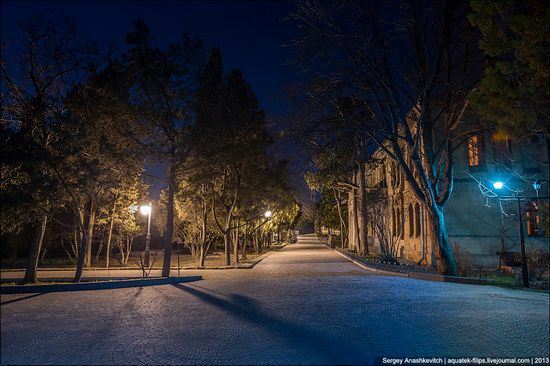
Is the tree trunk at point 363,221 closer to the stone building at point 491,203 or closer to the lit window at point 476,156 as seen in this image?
the stone building at point 491,203

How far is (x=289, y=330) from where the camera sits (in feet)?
23.5

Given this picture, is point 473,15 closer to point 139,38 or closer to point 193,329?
point 193,329

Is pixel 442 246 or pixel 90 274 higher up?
pixel 442 246

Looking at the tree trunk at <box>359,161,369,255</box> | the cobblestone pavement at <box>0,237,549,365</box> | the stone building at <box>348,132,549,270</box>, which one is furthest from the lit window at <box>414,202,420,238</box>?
the cobblestone pavement at <box>0,237,549,365</box>

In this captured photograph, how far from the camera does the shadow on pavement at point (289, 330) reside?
19.1ft

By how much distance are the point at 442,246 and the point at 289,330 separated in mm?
10672

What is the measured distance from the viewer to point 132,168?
16609mm

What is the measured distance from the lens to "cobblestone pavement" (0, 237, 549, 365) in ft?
19.2

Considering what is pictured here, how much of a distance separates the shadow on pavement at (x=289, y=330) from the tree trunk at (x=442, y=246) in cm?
852

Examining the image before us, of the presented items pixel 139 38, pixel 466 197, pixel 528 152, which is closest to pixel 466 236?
pixel 466 197

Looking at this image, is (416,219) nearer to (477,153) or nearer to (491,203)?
(491,203)

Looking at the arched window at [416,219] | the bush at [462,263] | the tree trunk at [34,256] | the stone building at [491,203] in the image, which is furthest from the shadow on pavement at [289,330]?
the arched window at [416,219]

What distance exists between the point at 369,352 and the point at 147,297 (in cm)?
764

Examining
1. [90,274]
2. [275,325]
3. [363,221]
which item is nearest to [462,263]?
[275,325]
